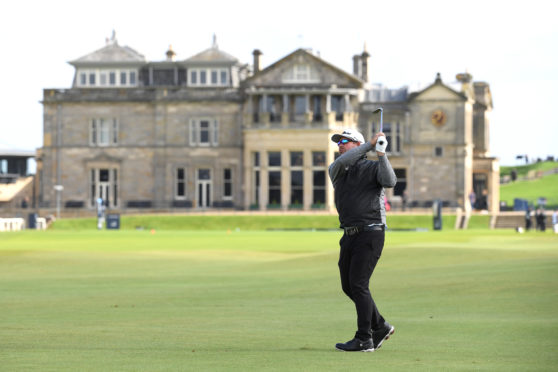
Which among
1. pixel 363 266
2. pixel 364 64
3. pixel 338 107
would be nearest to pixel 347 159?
pixel 363 266

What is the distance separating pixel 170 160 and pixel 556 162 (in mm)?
97934

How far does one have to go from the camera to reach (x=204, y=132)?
96250 mm

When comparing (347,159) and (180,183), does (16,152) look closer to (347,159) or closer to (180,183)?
(180,183)

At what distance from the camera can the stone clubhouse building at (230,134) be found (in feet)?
302

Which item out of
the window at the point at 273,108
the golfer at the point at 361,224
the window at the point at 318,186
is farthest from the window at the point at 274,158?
the golfer at the point at 361,224

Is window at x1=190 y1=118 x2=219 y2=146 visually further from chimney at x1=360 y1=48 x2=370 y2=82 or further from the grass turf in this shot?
the grass turf

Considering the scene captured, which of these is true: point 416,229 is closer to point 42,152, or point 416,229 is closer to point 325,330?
point 42,152

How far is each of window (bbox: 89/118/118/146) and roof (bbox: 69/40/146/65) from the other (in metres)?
5.38

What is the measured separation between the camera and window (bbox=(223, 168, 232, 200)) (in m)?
95.6

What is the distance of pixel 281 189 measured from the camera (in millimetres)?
91438

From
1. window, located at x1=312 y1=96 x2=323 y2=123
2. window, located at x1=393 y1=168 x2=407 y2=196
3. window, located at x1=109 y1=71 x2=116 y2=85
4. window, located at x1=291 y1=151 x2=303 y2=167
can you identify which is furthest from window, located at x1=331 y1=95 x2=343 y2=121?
window, located at x1=109 y1=71 x2=116 y2=85

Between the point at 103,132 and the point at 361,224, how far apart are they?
280 ft

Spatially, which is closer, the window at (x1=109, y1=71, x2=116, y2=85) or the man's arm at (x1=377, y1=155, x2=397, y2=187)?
the man's arm at (x1=377, y1=155, x2=397, y2=187)

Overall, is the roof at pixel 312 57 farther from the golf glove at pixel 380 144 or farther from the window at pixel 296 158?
the golf glove at pixel 380 144
